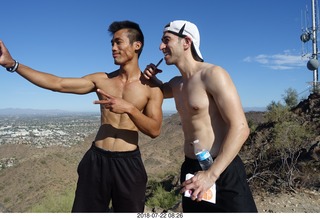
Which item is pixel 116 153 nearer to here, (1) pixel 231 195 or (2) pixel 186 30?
(1) pixel 231 195

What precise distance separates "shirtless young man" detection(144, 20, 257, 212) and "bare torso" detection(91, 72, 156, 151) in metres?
0.75

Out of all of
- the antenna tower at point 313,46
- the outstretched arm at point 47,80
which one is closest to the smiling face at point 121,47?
the outstretched arm at point 47,80

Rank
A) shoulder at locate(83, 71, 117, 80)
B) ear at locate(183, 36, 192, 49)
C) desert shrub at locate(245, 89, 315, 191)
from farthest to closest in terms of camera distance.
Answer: desert shrub at locate(245, 89, 315, 191), shoulder at locate(83, 71, 117, 80), ear at locate(183, 36, 192, 49)

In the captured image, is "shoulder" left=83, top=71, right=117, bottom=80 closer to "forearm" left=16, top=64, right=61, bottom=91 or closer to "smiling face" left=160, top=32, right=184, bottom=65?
"forearm" left=16, top=64, right=61, bottom=91

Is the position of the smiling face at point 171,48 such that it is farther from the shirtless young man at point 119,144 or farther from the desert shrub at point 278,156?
the desert shrub at point 278,156

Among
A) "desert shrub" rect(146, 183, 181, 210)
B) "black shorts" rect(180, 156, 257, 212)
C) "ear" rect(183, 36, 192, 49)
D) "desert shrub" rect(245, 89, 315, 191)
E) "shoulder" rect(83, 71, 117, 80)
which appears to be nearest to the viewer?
"black shorts" rect(180, 156, 257, 212)

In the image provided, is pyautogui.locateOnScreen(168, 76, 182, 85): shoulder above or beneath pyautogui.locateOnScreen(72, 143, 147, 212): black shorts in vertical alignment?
above

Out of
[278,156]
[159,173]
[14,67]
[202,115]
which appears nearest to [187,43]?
[202,115]

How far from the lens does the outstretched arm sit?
302cm

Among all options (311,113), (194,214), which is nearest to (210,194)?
(194,214)

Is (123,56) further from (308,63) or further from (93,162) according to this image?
(308,63)

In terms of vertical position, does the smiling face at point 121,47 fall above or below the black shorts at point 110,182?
above

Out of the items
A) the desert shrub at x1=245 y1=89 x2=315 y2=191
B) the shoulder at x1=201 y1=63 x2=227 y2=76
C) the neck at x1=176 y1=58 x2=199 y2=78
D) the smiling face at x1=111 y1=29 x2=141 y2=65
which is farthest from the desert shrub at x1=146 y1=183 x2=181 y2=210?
the shoulder at x1=201 y1=63 x2=227 y2=76

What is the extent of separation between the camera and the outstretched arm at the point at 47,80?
3.02 m
